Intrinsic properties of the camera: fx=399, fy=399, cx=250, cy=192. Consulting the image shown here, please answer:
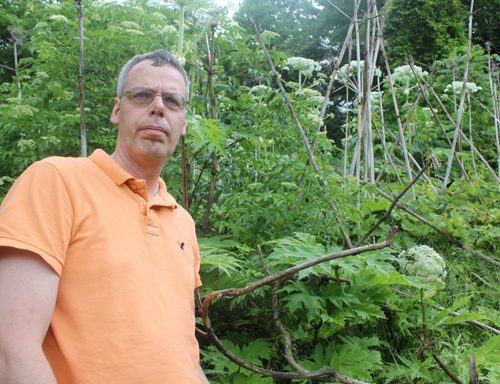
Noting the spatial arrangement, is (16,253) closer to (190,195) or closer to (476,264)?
(190,195)

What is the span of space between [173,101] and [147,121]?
0.15 meters

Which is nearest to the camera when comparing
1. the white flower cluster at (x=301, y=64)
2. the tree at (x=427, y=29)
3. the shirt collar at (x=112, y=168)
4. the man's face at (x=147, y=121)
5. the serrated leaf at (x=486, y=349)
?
the shirt collar at (x=112, y=168)

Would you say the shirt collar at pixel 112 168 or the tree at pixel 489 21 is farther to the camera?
the tree at pixel 489 21

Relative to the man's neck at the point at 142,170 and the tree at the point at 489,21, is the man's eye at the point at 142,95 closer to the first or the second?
the man's neck at the point at 142,170

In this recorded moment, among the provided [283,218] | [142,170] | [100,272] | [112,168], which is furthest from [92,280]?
[283,218]

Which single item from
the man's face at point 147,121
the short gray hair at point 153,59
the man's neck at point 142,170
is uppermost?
the short gray hair at point 153,59

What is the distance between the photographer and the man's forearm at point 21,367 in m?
0.96

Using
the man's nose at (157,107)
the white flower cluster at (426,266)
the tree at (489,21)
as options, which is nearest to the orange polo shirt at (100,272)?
the man's nose at (157,107)

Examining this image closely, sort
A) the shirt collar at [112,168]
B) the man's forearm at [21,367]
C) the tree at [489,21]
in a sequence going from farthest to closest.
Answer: the tree at [489,21] → the shirt collar at [112,168] → the man's forearm at [21,367]

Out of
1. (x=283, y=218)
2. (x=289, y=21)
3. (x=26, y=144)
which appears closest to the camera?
(x=283, y=218)

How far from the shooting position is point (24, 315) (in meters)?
1.00

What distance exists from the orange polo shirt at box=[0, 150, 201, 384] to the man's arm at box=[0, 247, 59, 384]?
0.04 meters

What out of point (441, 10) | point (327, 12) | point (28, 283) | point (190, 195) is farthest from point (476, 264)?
point (327, 12)

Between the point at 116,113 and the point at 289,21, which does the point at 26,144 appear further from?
the point at 289,21
